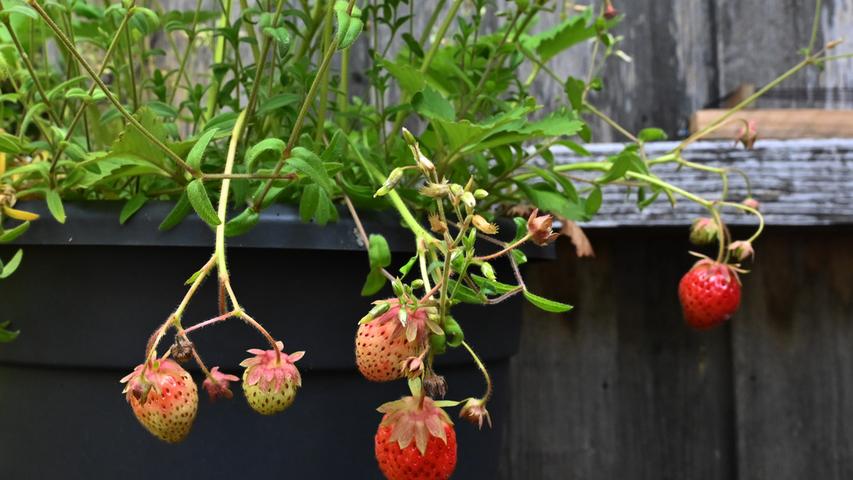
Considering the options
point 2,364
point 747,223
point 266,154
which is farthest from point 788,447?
point 2,364

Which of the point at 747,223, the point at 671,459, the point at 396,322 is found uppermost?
the point at 396,322

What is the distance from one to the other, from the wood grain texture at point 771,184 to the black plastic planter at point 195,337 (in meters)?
A: 0.45

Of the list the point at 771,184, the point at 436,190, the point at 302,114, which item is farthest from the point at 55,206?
the point at 771,184

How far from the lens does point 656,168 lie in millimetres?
1064

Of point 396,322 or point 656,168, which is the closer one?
point 396,322

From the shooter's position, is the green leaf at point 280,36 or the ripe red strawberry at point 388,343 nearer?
the ripe red strawberry at point 388,343

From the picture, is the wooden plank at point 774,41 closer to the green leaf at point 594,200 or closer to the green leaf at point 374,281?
the green leaf at point 594,200

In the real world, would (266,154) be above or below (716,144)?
above

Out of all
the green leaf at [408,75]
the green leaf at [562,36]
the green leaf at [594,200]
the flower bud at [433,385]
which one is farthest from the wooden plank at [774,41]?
the flower bud at [433,385]

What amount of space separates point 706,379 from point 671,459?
0.40ft

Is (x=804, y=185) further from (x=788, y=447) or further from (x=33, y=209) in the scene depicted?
(x=33, y=209)

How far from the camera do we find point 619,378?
1.21 m

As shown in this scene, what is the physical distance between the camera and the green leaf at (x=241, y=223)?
0.59 m

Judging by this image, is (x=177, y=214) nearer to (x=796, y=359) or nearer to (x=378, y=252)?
(x=378, y=252)
